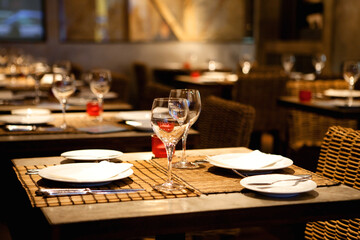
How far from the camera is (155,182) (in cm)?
158

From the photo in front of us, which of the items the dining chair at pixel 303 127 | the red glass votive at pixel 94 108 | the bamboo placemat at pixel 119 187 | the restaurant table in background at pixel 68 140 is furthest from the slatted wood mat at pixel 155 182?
the dining chair at pixel 303 127

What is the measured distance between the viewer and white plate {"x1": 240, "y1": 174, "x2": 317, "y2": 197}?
4.66 ft

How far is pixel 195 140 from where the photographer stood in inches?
95.3

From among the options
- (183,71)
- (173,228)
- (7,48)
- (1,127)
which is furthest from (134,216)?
(7,48)

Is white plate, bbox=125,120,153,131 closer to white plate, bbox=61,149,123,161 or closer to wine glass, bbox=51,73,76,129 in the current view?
wine glass, bbox=51,73,76,129

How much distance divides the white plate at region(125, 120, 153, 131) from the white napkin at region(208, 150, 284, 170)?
687mm

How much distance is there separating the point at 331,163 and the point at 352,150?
4.8 inches

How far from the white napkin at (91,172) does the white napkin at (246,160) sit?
29cm

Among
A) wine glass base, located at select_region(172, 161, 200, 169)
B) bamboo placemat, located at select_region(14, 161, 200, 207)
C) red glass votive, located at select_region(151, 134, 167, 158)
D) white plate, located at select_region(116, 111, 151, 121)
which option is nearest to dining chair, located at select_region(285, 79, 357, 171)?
white plate, located at select_region(116, 111, 151, 121)

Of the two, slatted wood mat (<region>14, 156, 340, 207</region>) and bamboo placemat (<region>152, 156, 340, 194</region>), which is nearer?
slatted wood mat (<region>14, 156, 340, 207</region>)

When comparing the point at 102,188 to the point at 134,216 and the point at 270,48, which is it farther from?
the point at 270,48

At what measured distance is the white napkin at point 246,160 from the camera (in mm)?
1675

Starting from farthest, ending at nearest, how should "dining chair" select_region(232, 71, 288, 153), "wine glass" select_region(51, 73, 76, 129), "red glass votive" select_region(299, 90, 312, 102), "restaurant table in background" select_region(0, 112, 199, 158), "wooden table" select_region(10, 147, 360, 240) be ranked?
"dining chair" select_region(232, 71, 288, 153), "red glass votive" select_region(299, 90, 312, 102), "wine glass" select_region(51, 73, 76, 129), "restaurant table in background" select_region(0, 112, 199, 158), "wooden table" select_region(10, 147, 360, 240)

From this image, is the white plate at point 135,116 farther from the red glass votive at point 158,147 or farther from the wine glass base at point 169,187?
the wine glass base at point 169,187
